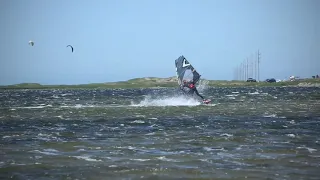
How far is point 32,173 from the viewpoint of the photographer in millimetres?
18609

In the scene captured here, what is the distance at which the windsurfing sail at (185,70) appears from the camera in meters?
59.9

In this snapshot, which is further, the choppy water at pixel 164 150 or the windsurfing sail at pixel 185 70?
the windsurfing sail at pixel 185 70

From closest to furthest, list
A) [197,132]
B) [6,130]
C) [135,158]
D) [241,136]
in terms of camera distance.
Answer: [135,158] → [241,136] → [197,132] → [6,130]

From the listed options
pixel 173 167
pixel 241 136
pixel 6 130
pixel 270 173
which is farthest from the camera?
pixel 6 130

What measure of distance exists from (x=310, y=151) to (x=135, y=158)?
850 cm

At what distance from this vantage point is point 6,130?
114 ft

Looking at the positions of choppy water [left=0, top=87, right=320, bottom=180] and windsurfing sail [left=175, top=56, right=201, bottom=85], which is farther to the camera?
windsurfing sail [left=175, top=56, right=201, bottom=85]

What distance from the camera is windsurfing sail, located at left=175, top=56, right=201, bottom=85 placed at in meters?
59.9

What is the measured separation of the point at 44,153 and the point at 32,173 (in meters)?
4.63

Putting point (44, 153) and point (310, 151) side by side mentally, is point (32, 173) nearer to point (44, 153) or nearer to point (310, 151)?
point (44, 153)

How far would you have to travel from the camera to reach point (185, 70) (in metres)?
62.0

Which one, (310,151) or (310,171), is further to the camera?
(310,151)

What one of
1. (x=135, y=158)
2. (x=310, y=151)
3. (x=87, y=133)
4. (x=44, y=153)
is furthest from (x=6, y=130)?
(x=310, y=151)

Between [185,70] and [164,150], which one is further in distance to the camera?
[185,70]
